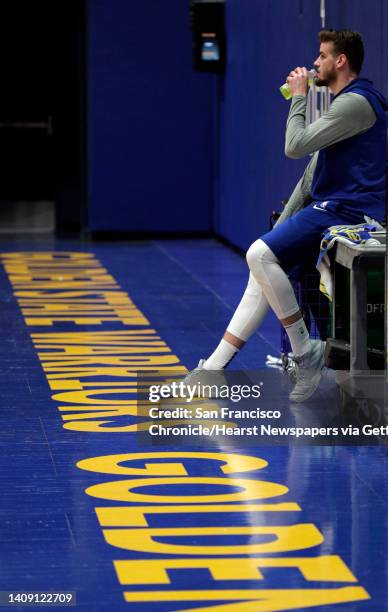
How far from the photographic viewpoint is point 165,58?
45.3 ft

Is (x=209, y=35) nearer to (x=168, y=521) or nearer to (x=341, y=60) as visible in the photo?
(x=341, y=60)

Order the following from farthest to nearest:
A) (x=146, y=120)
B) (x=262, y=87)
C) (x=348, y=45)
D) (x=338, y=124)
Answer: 1. (x=146, y=120)
2. (x=262, y=87)
3. (x=348, y=45)
4. (x=338, y=124)

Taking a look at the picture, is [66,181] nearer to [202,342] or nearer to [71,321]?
[71,321]

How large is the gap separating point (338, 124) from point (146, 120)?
8.31 meters

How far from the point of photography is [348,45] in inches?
230

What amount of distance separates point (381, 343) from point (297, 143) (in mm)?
925

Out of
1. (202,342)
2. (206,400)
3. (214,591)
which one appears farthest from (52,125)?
(214,591)

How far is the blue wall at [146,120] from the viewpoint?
13781mm

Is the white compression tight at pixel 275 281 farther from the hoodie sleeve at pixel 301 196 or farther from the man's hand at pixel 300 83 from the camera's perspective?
the man's hand at pixel 300 83

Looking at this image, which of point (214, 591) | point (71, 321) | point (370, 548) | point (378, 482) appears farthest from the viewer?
point (71, 321)

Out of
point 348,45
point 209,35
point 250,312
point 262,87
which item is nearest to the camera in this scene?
point 348,45

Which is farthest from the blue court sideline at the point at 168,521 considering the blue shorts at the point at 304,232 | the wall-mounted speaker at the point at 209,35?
the wall-mounted speaker at the point at 209,35

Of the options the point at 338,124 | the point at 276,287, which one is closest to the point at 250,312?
the point at 276,287

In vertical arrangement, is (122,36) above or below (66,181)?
above
